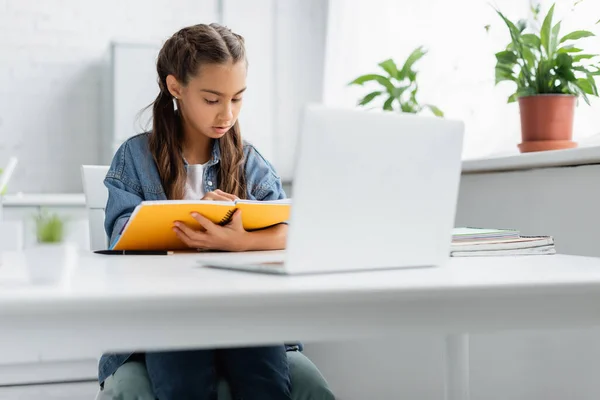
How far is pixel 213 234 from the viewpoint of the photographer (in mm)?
1181

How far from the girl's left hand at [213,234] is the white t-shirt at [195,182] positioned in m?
0.37

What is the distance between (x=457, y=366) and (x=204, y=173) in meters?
0.66

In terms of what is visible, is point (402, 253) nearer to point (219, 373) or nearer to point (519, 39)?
point (219, 373)

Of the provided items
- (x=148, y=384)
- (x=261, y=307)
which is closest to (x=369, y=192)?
(x=261, y=307)

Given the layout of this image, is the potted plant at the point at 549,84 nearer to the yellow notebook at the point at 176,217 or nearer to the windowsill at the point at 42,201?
the yellow notebook at the point at 176,217

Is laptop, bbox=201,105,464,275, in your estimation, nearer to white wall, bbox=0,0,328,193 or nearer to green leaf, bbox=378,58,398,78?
green leaf, bbox=378,58,398,78

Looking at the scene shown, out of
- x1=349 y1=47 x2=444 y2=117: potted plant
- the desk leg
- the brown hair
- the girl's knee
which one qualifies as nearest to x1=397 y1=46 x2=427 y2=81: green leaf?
x1=349 y1=47 x2=444 y2=117: potted plant

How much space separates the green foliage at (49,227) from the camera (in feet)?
1.93

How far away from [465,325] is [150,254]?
669 millimetres

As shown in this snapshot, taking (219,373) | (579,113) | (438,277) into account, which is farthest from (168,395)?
(579,113)

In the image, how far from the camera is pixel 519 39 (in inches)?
70.9

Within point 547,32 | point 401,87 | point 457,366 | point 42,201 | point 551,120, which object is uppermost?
point 547,32

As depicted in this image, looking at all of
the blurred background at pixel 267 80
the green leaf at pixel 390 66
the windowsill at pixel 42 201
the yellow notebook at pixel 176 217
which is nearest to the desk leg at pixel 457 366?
the yellow notebook at pixel 176 217

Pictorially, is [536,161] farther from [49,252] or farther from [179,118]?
[49,252]
